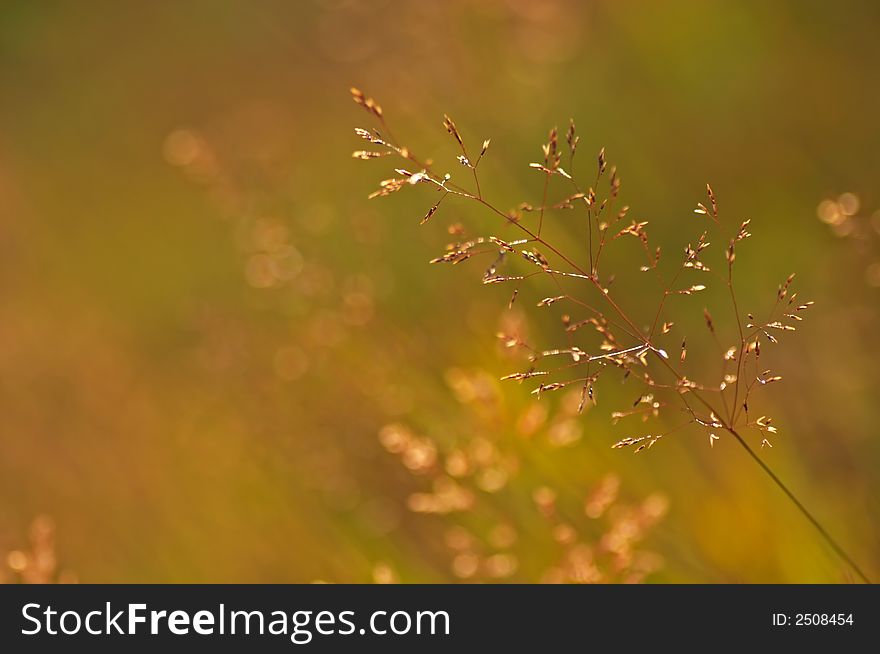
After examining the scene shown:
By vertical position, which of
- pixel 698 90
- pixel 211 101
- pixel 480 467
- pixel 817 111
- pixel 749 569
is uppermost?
pixel 211 101

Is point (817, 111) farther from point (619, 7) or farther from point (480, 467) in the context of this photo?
point (480, 467)

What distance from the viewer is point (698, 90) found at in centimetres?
180

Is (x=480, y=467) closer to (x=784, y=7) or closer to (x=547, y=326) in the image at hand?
(x=547, y=326)

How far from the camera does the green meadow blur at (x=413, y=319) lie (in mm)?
1400

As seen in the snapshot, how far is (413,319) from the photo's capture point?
5.83ft

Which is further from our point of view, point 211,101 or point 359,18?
point 211,101

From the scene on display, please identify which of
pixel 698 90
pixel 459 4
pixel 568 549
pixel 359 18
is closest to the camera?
pixel 568 549

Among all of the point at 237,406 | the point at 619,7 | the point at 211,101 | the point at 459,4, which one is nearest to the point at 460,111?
the point at 459,4

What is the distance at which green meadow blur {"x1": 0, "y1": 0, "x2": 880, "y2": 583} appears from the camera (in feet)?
4.59

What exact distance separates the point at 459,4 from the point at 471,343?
965mm

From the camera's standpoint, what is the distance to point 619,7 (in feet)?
6.24

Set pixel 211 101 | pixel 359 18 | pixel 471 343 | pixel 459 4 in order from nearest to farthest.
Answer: pixel 471 343, pixel 459 4, pixel 359 18, pixel 211 101

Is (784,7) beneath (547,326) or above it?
above

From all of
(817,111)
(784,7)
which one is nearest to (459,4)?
(784,7)
